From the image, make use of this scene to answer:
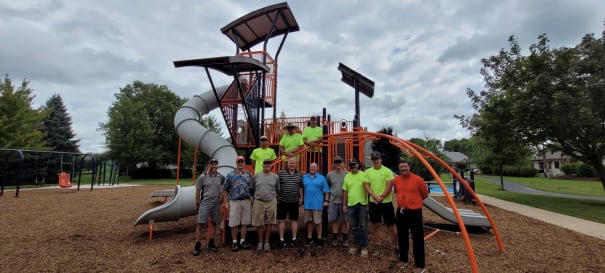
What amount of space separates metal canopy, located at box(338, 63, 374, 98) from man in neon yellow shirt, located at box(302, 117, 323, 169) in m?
2.50

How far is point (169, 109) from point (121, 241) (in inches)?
1410

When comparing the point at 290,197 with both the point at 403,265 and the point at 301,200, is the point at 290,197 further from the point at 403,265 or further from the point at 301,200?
the point at 403,265

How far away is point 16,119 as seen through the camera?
19.3 m

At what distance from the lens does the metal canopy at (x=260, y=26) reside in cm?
1131

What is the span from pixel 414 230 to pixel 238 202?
2.98 meters

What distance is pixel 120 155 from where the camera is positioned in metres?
31.1

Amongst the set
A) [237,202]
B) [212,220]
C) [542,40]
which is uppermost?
[542,40]

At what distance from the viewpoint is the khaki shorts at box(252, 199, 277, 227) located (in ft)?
16.9

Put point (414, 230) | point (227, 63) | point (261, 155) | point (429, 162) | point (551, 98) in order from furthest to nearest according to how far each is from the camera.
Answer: point (429, 162) → point (551, 98) → point (227, 63) → point (261, 155) → point (414, 230)

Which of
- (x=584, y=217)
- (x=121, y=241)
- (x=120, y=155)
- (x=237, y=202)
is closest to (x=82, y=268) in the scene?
(x=121, y=241)

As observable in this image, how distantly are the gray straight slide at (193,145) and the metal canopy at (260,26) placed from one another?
290 centimetres

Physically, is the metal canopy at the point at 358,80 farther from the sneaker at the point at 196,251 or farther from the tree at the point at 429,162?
the tree at the point at 429,162

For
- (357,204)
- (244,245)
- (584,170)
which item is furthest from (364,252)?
(584,170)

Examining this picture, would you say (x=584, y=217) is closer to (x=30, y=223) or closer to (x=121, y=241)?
(x=121, y=241)
